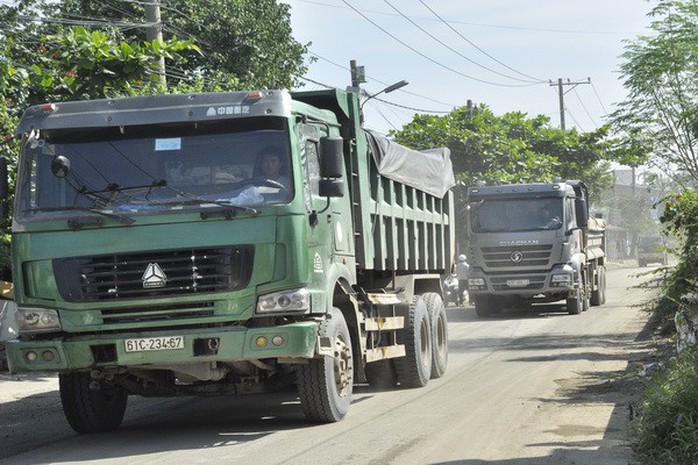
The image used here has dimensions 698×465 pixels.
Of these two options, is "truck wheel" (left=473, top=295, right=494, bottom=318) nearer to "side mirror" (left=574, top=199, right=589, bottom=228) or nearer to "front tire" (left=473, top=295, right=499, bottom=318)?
"front tire" (left=473, top=295, right=499, bottom=318)

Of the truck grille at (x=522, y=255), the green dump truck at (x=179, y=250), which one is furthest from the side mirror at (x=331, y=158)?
the truck grille at (x=522, y=255)

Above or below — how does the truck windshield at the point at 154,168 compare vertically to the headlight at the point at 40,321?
above

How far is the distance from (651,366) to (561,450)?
533 centimetres

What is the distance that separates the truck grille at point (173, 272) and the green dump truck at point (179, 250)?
0.04 ft

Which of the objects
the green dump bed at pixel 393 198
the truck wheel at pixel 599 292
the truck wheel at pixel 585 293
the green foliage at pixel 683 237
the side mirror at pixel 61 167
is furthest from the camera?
the truck wheel at pixel 599 292

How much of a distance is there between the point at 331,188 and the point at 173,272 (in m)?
1.59

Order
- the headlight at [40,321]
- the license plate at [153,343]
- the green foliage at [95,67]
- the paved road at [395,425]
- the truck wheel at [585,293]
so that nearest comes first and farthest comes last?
the paved road at [395,425]
the license plate at [153,343]
the headlight at [40,321]
the green foliage at [95,67]
the truck wheel at [585,293]

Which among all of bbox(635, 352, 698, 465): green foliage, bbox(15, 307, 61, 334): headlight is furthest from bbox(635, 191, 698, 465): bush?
bbox(15, 307, 61, 334): headlight

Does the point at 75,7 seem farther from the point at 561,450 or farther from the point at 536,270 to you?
the point at 561,450

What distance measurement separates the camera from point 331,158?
10.2 meters

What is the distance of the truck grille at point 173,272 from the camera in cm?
962

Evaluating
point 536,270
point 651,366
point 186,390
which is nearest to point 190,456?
point 186,390

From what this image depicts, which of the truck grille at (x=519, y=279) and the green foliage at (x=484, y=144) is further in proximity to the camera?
the green foliage at (x=484, y=144)

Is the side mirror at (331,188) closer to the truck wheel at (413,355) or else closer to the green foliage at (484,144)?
the truck wheel at (413,355)
